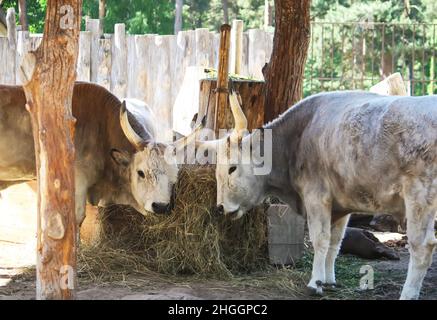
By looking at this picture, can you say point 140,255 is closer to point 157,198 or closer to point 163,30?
point 157,198

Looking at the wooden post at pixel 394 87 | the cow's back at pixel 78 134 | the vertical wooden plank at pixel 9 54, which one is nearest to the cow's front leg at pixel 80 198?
the cow's back at pixel 78 134

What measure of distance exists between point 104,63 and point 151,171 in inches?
304

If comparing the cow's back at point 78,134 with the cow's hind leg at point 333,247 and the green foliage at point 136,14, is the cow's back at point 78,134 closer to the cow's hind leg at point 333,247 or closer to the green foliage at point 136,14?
the cow's hind leg at point 333,247

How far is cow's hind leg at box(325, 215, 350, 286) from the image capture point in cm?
820

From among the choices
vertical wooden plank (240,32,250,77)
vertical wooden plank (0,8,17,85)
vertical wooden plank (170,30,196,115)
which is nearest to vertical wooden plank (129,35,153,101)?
vertical wooden plank (170,30,196,115)

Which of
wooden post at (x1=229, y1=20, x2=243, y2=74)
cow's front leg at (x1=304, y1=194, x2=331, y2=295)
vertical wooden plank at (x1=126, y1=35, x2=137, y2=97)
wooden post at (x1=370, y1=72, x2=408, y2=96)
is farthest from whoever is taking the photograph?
vertical wooden plank at (x1=126, y1=35, x2=137, y2=97)

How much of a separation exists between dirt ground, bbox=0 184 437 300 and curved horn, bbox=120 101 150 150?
4.02 ft

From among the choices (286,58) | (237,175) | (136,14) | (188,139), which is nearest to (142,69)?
(286,58)

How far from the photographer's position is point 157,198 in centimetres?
832

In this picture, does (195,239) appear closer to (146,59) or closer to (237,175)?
(237,175)

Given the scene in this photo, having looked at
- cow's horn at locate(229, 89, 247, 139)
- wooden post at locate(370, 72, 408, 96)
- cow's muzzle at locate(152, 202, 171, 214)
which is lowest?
cow's muzzle at locate(152, 202, 171, 214)

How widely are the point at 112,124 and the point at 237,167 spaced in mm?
1403

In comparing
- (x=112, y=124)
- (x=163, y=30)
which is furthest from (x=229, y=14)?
(x=112, y=124)

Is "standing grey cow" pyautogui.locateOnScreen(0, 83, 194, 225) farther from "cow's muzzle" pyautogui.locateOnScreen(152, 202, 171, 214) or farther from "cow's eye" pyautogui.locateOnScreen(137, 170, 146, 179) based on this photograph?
"cow's muzzle" pyautogui.locateOnScreen(152, 202, 171, 214)
